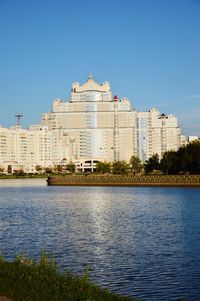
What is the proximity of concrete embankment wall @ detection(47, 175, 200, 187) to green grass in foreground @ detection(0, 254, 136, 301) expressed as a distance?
224ft

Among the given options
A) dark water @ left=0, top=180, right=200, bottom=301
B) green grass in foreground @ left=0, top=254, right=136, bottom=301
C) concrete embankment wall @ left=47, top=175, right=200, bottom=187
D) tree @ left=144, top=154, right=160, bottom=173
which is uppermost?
tree @ left=144, top=154, right=160, bottom=173

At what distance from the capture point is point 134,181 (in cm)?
9425

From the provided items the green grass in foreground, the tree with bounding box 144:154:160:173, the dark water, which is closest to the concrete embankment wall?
the tree with bounding box 144:154:160:173

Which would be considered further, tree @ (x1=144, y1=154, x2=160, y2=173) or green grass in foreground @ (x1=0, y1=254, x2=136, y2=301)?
tree @ (x1=144, y1=154, x2=160, y2=173)

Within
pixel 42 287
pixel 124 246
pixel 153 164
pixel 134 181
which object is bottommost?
pixel 124 246

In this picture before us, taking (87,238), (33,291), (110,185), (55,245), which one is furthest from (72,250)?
(110,185)

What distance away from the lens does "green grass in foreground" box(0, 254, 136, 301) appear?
9.95 meters

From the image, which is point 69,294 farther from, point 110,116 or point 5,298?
point 110,116

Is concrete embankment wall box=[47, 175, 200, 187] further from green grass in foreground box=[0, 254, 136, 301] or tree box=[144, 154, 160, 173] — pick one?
green grass in foreground box=[0, 254, 136, 301]

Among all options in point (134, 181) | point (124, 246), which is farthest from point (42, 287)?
point (134, 181)

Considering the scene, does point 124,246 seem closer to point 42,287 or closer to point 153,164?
point 42,287

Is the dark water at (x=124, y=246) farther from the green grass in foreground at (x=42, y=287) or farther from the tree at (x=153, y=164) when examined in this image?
the tree at (x=153, y=164)

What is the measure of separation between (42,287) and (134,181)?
83878 mm

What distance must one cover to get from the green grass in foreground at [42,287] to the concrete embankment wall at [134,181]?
6818cm
